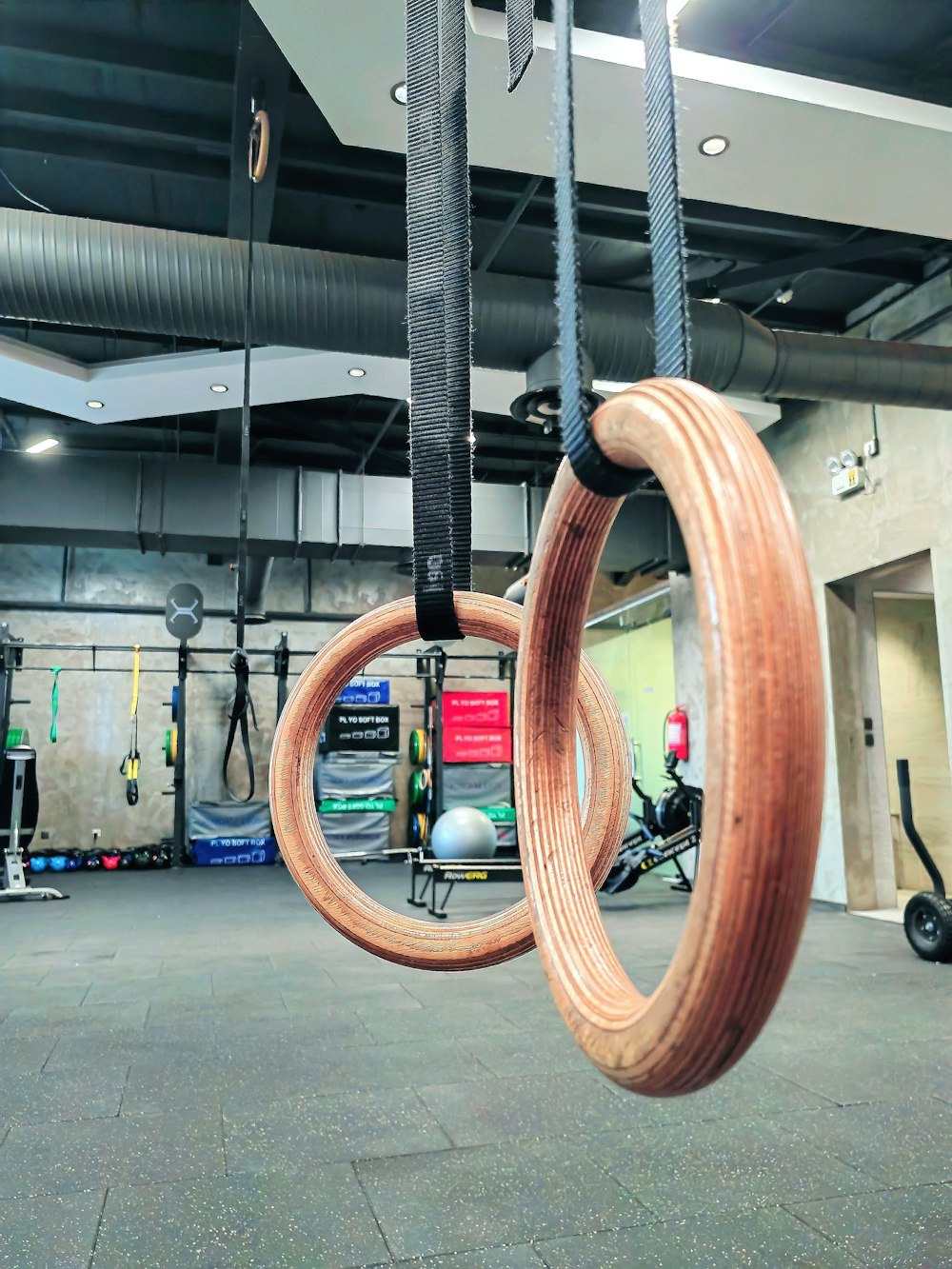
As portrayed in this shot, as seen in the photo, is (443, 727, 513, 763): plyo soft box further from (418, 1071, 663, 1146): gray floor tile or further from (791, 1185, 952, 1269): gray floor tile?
(791, 1185, 952, 1269): gray floor tile

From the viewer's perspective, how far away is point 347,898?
2.56 ft

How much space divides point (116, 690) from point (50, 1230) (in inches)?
345

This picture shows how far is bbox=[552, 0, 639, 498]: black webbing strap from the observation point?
1.62ft

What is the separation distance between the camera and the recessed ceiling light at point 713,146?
3508 millimetres

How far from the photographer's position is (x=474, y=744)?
10109mm

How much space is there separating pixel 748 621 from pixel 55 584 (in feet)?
35.8

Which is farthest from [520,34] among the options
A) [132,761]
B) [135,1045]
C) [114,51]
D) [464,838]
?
[132,761]

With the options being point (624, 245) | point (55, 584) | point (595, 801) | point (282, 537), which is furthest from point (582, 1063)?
point (55, 584)

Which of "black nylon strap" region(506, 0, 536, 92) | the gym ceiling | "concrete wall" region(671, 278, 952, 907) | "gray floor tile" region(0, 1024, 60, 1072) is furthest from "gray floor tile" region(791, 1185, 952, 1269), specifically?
"concrete wall" region(671, 278, 952, 907)

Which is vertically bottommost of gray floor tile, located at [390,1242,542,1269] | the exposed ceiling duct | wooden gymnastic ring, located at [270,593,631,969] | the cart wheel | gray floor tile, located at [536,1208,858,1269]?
gray floor tile, located at [536,1208,858,1269]

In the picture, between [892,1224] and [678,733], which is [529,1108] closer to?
[892,1224]

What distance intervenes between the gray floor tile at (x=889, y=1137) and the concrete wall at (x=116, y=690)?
8.33 metres

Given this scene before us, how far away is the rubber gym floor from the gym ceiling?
3312 millimetres

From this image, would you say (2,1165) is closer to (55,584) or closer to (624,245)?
(624,245)
